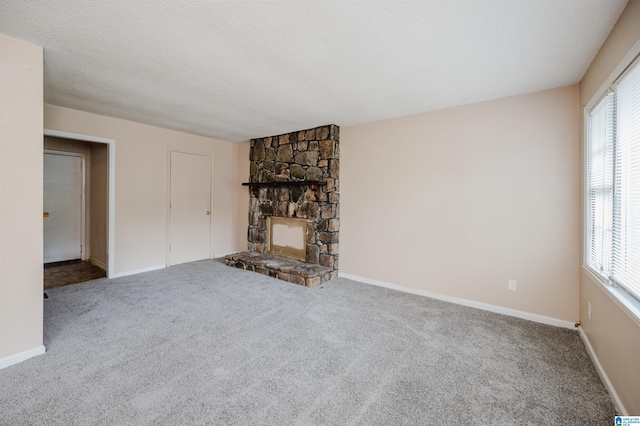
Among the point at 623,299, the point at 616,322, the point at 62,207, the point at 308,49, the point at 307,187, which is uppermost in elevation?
the point at 308,49

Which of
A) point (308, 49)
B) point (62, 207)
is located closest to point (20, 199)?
point (308, 49)

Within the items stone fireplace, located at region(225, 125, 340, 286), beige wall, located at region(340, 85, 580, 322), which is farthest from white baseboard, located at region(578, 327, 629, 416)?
stone fireplace, located at region(225, 125, 340, 286)

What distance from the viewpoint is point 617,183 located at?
171 cm

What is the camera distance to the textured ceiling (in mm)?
1619

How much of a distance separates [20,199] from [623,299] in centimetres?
400

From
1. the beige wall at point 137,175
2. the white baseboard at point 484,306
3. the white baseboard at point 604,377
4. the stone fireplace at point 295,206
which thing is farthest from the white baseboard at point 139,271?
the white baseboard at point 604,377

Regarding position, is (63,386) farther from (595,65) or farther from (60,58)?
(595,65)

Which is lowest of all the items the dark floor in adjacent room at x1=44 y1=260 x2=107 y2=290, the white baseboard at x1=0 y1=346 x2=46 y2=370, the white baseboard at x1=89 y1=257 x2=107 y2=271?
the white baseboard at x1=0 y1=346 x2=46 y2=370

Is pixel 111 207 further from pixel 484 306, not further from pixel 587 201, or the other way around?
pixel 587 201

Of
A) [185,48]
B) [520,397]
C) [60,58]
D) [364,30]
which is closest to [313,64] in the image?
[364,30]

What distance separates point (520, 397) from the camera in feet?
5.49

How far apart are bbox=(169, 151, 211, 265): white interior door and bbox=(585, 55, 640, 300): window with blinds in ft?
17.3

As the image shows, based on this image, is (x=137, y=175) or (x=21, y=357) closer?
(x=21, y=357)

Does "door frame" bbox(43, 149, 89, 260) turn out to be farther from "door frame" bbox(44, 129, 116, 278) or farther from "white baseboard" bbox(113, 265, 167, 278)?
"white baseboard" bbox(113, 265, 167, 278)
